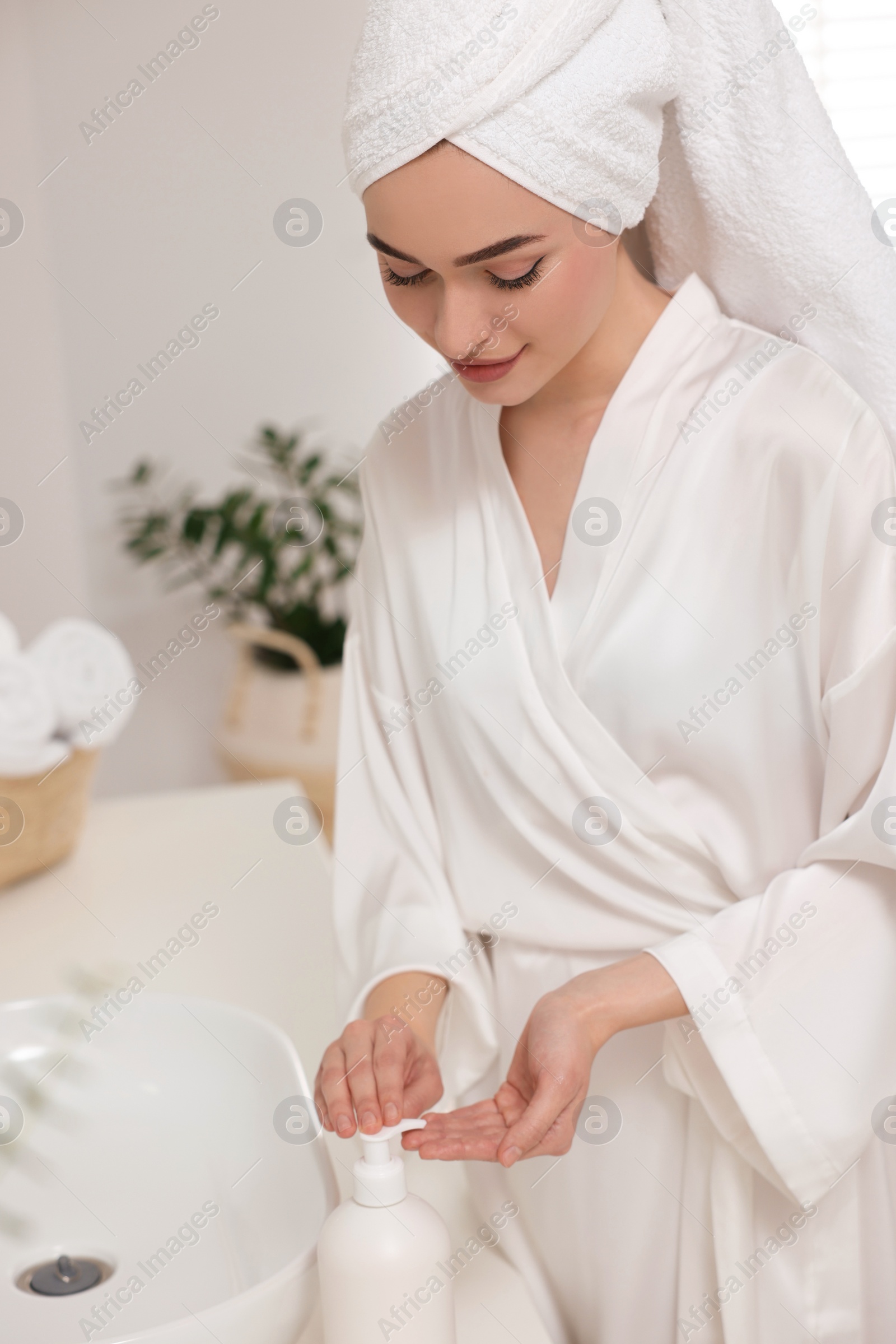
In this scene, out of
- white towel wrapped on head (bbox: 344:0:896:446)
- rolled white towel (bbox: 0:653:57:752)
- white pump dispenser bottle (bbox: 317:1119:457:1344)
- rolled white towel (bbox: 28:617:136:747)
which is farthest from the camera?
rolled white towel (bbox: 28:617:136:747)

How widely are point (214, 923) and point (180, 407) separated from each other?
7.19 feet

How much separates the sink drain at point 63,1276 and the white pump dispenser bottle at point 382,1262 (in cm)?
26

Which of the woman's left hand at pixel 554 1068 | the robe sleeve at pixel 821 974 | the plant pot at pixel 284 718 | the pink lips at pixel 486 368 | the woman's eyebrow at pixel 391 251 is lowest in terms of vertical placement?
the plant pot at pixel 284 718

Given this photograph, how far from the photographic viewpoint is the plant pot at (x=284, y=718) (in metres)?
2.98

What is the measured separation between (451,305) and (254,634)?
223 cm

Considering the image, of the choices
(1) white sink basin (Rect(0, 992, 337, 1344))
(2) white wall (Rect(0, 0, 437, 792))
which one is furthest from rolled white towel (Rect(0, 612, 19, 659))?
(2) white wall (Rect(0, 0, 437, 792))

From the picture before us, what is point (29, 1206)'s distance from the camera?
0.92 m

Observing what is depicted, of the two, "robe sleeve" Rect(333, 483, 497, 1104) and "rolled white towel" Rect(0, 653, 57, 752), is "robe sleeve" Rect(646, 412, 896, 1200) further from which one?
"rolled white towel" Rect(0, 653, 57, 752)

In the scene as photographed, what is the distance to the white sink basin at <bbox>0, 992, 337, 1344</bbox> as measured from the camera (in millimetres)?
806

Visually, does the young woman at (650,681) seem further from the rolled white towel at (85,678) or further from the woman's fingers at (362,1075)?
the rolled white towel at (85,678)

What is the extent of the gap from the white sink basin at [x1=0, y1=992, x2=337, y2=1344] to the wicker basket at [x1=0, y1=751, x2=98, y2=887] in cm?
30

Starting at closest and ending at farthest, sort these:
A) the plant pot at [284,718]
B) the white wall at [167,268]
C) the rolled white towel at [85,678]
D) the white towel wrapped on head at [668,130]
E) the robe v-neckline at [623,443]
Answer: the white towel wrapped on head at [668,130] < the robe v-neckline at [623,443] < the rolled white towel at [85,678] < the white wall at [167,268] < the plant pot at [284,718]

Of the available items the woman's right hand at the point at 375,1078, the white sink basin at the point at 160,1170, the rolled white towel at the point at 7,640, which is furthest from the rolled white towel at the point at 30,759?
the woman's right hand at the point at 375,1078

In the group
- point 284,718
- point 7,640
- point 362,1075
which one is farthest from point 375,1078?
point 284,718
